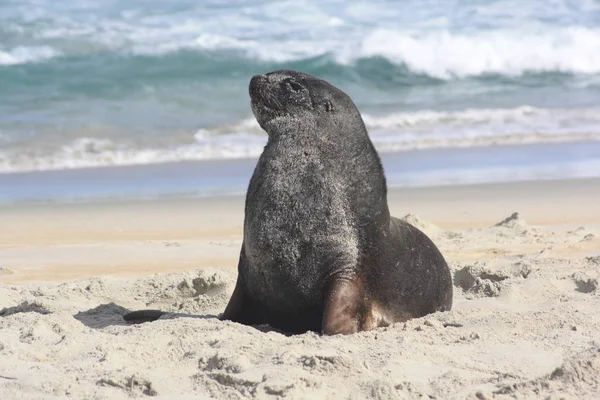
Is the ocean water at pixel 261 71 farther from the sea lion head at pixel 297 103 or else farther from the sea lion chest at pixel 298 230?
the sea lion chest at pixel 298 230

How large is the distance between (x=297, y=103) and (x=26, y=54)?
19.3m

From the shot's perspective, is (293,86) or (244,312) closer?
(244,312)

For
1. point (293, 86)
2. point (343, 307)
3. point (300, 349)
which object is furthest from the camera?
point (293, 86)

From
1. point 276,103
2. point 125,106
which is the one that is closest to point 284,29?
point 125,106

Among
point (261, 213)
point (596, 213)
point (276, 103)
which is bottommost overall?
point (596, 213)

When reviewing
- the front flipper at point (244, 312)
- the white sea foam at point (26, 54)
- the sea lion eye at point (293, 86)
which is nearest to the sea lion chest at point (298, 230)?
the front flipper at point (244, 312)

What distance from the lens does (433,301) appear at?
5598 mm

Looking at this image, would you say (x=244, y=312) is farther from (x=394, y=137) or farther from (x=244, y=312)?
(x=394, y=137)

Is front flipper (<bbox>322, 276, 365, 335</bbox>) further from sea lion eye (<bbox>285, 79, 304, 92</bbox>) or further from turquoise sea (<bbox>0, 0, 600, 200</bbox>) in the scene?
turquoise sea (<bbox>0, 0, 600, 200</bbox>)

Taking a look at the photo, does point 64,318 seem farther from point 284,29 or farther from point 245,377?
point 284,29

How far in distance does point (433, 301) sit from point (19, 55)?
19566mm

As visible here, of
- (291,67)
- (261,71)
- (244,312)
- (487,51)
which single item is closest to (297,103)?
(244,312)

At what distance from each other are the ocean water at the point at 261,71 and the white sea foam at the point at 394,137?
1.4 inches

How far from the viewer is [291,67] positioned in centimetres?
2412
